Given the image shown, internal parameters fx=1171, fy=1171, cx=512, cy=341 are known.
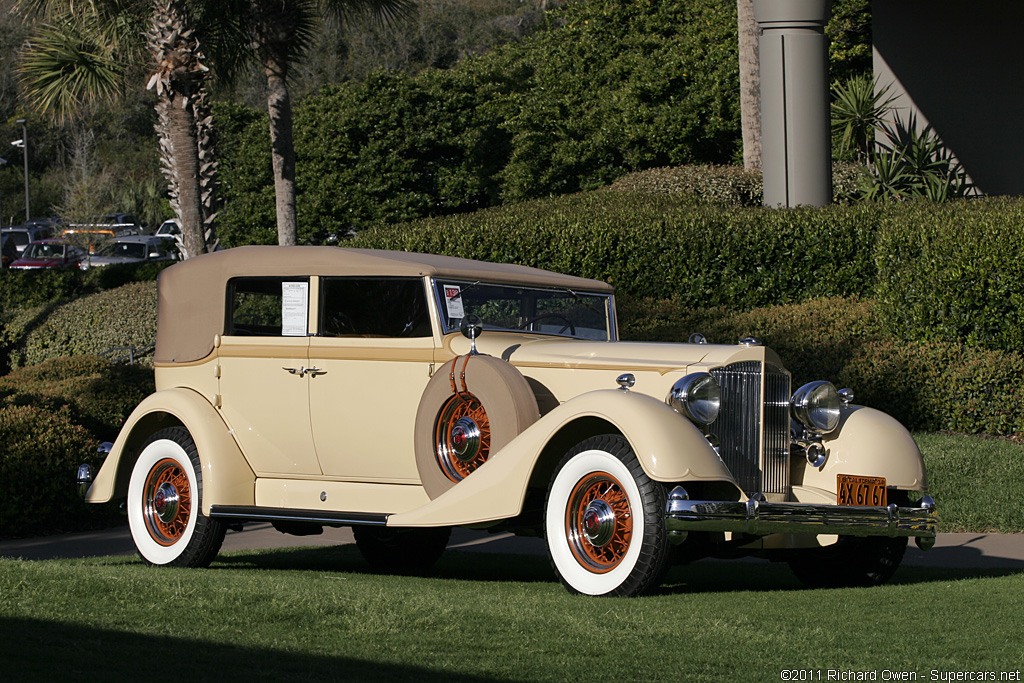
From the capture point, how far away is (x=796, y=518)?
532 centimetres

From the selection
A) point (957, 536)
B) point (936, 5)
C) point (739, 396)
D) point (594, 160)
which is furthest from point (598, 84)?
point (739, 396)

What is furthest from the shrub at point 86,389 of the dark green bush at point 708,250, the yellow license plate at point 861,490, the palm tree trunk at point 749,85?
the palm tree trunk at point 749,85

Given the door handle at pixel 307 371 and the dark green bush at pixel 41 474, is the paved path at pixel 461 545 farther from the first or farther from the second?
the door handle at pixel 307 371

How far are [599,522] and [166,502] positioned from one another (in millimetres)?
2974

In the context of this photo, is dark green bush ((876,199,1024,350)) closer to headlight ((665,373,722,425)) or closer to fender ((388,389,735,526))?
headlight ((665,373,722,425))

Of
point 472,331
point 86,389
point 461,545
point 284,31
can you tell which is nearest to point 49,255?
point 284,31

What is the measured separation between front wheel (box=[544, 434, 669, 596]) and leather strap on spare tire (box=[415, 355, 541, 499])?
1.43 ft

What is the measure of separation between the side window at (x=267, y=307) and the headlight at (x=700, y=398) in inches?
95.1

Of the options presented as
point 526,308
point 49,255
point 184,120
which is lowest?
point 526,308

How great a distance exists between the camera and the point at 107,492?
7238mm

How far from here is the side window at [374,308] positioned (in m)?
6.50

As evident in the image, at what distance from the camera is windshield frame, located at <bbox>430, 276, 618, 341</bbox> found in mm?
6449

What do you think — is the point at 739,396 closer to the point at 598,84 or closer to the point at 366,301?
the point at 366,301

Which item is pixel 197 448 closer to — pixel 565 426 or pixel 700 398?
pixel 565 426
